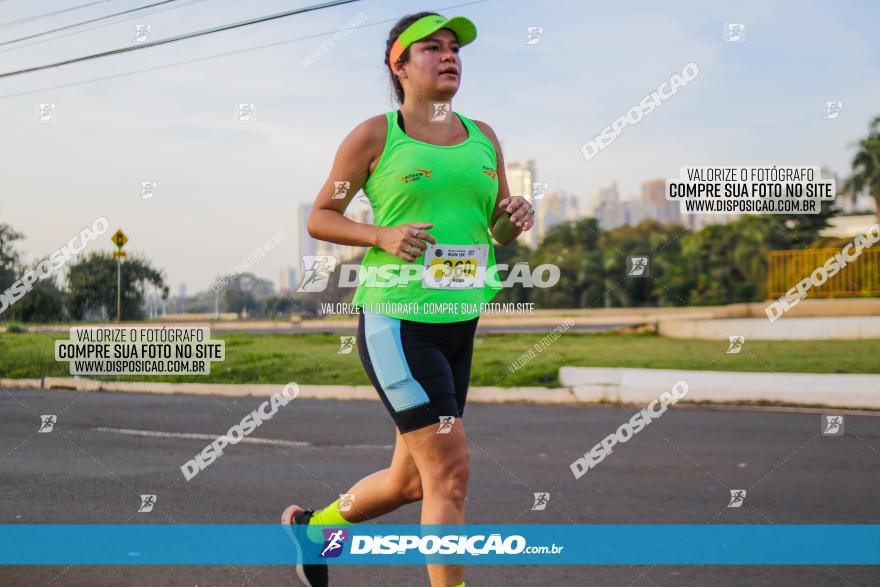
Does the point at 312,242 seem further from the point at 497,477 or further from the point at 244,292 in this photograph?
the point at 497,477

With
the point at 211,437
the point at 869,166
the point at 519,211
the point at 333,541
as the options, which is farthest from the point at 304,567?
the point at 869,166

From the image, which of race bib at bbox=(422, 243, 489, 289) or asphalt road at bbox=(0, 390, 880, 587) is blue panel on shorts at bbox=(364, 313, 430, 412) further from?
asphalt road at bbox=(0, 390, 880, 587)

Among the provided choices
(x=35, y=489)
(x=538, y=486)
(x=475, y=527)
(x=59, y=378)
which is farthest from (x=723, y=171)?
(x=59, y=378)

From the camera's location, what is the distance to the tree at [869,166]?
118ft

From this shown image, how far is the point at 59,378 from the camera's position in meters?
15.4

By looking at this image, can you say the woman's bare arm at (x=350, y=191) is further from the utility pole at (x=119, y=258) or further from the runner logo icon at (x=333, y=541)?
the utility pole at (x=119, y=258)

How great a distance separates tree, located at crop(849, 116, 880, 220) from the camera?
35844 mm

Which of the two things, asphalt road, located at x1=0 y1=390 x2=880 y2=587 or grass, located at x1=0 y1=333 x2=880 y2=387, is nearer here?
asphalt road, located at x1=0 y1=390 x2=880 y2=587

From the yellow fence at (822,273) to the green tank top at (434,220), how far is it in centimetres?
2103

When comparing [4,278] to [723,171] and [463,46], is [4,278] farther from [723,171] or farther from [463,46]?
[463,46]

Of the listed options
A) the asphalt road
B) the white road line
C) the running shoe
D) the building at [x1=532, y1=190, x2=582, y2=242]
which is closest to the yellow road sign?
the asphalt road

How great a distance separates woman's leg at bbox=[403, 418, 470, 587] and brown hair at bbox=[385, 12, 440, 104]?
4.14 ft

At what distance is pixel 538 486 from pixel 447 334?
10.8 ft

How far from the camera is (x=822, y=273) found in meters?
22.4
